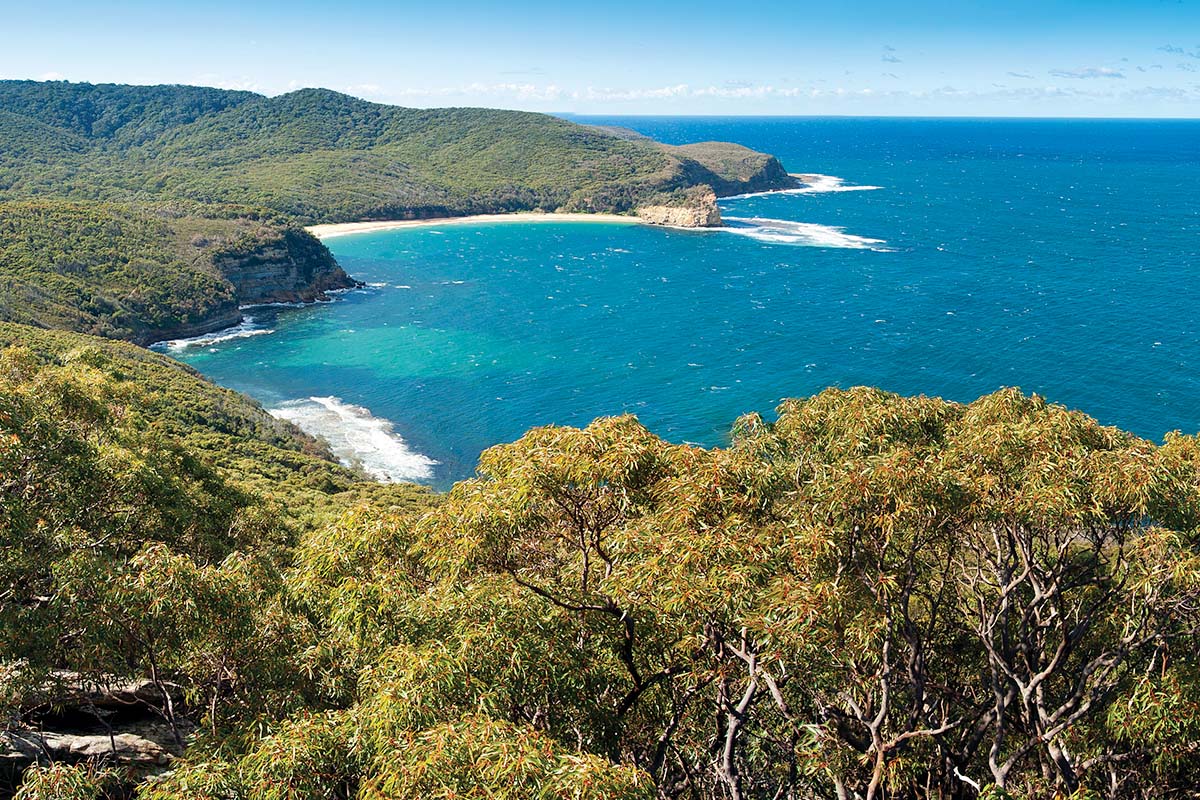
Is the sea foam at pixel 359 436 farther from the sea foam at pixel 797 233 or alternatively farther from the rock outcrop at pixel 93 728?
the sea foam at pixel 797 233

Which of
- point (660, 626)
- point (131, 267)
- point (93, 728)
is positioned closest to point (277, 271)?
point (131, 267)

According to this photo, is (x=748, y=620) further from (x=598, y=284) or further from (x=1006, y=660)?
(x=598, y=284)

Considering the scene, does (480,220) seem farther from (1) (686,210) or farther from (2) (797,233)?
(2) (797,233)

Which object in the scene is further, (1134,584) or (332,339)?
(332,339)

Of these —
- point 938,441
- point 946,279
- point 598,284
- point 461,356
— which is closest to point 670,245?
point 598,284

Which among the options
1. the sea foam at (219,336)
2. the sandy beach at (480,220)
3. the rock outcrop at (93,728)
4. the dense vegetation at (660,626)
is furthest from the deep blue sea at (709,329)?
the dense vegetation at (660,626)

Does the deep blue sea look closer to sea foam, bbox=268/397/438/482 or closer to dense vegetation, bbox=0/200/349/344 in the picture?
sea foam, bbox=268/397/438/482
